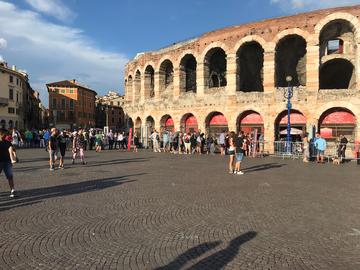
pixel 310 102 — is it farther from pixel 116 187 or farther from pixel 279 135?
pixel 116 187

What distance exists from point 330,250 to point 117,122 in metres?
99.2

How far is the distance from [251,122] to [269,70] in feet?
13.2

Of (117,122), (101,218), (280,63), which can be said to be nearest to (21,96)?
(117,122)

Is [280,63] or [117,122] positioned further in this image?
[117,122]

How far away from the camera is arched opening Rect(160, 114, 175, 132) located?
105 feet

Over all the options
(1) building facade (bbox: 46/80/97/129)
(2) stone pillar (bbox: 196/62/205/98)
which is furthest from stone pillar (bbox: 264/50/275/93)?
(1) building facade (bbox: 46/80/97/129)

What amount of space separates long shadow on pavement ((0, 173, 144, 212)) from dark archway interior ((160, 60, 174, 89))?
880 inches

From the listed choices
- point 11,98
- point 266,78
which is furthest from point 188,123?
point 11,98

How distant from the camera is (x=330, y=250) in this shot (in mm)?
5309

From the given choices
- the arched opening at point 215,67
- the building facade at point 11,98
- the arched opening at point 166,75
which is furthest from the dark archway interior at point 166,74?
the building facade at point 11,98

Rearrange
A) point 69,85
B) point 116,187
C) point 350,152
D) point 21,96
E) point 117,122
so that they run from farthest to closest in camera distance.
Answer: point 117,122 < point 69,85 < point 21,96 < point 350,152 < point 116,187

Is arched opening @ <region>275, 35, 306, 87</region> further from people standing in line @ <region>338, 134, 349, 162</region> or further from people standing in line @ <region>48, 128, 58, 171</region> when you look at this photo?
people standing in line @ <region>48, 128, 58, 171</region>

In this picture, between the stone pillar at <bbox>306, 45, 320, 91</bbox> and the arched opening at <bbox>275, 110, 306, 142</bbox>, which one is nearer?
the stone pillar at <bbox>306, 45, 320, 91</bbox>

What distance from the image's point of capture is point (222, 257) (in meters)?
4.97
